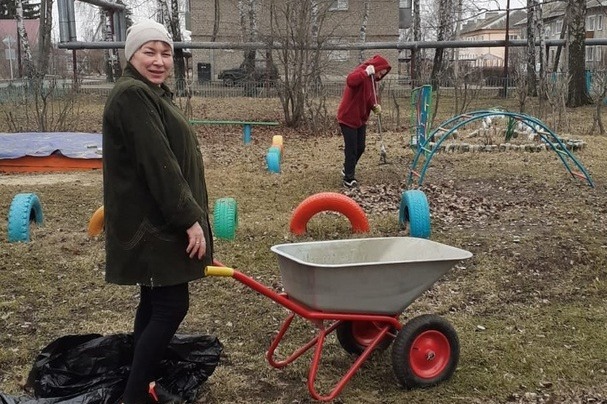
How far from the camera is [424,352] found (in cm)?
320

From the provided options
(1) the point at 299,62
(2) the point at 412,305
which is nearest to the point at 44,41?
(1) the point at 299,62

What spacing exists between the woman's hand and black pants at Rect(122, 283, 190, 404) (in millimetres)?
192

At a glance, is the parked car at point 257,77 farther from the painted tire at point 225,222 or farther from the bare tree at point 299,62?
the painted tire at point 225,222

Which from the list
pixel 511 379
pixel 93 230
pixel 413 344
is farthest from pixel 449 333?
pixel 93 230

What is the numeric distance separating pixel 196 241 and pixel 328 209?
323cm

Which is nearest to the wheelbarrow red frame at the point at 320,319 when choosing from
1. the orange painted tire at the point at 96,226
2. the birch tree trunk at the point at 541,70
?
the orange painted tire at the point at 96,226

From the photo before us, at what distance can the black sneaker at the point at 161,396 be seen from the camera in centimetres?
289

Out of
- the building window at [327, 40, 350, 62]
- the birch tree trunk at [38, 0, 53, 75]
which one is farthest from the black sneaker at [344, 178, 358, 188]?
the birch tree trunk at [38, 0, 53, 75]

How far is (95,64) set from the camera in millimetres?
44000

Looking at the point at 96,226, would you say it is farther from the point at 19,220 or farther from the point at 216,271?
the point at 216,271

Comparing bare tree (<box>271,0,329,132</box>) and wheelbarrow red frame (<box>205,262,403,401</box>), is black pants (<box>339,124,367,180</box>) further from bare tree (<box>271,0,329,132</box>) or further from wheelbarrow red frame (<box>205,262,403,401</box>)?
bare tree (<box>271,0,329,132</box>)

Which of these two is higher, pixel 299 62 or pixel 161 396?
pixel 299 62

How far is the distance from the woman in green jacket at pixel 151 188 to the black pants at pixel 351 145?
5.50 metres

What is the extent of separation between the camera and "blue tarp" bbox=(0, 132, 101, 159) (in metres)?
9.96
